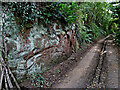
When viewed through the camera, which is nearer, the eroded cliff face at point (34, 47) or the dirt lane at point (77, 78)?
the eroded cliff face at point (34, 47)

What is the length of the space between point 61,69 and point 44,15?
1.90 m

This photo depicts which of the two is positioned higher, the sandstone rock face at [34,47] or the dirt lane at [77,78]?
the sandstone rock face at [34,47]

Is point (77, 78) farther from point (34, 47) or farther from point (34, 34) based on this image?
point (34, 34)

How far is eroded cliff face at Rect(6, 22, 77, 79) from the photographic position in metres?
2.69

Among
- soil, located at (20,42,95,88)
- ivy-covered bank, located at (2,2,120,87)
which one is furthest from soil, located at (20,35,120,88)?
ivy-covered bank, located at (2,2,120,87)

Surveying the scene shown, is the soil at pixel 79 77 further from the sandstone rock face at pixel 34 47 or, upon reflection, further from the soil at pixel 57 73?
the sandstone rock face at pixel 34 47

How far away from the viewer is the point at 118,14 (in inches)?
244

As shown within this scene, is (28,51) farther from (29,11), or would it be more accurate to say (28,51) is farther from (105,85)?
(105,85)

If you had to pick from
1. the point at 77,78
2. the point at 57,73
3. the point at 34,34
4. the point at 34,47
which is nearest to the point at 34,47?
the point at 34,47

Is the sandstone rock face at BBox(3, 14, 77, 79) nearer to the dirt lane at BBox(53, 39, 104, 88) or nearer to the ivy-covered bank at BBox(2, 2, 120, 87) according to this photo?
the ivy-covered bank at BBox(2, 2, 120, 87)

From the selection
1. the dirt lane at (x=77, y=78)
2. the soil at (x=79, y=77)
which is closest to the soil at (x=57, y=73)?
the soil at (x=79, y=77)

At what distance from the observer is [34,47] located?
304cm

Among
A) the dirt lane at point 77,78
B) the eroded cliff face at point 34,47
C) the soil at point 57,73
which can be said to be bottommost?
the dirt lane at point 77,78

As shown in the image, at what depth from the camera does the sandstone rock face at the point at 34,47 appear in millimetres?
2682
